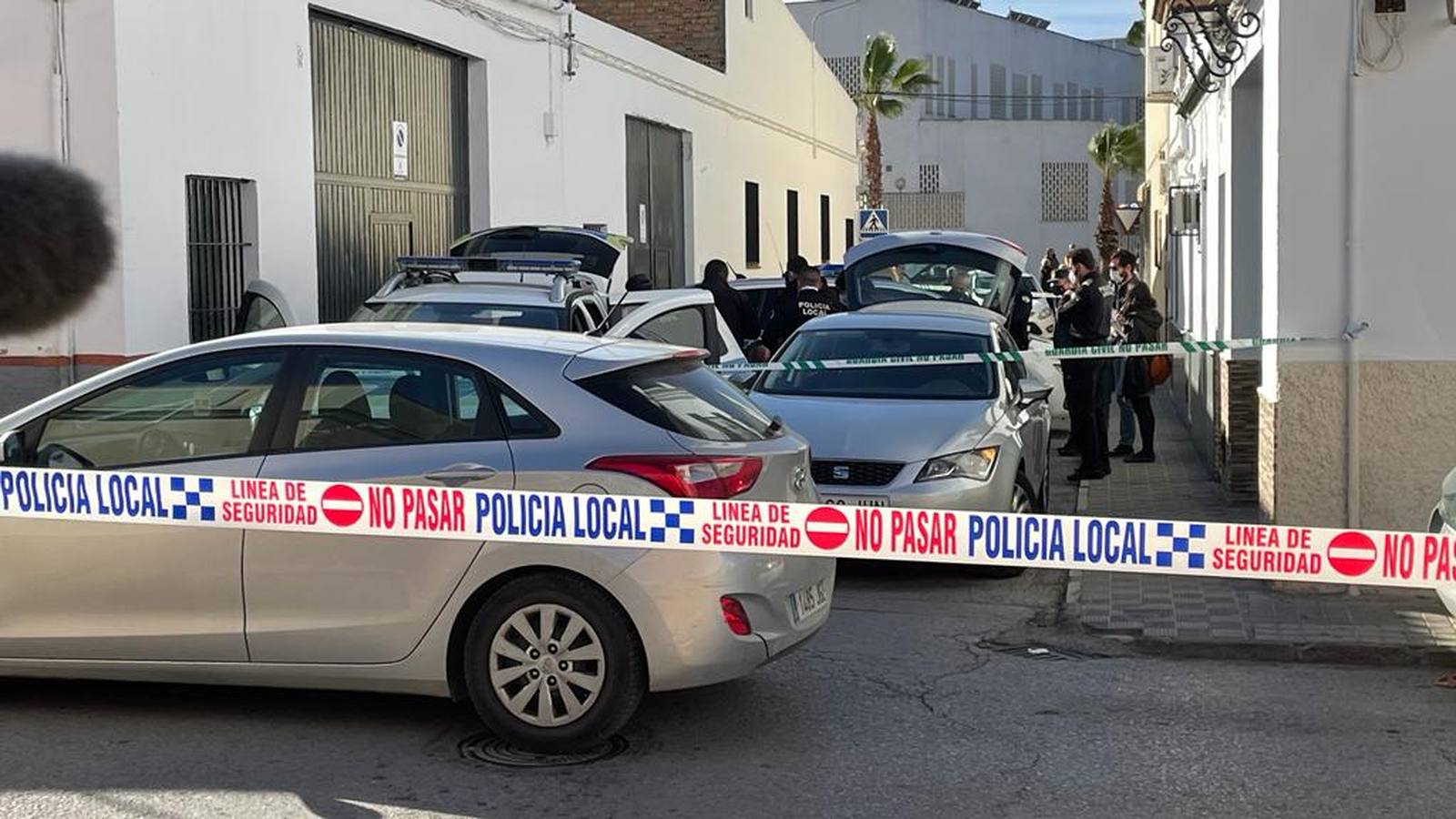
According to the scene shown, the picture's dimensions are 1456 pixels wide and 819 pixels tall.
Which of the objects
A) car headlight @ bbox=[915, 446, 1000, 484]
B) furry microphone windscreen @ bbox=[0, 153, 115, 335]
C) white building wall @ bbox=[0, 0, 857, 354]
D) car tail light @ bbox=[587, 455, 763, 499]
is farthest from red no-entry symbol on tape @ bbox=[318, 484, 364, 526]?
furry microphone windscreen @ bbox=[0, 153, 115, 335]

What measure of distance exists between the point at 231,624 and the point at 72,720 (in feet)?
2.63

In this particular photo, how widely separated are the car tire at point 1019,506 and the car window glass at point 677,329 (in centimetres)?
249

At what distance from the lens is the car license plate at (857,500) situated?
9.59 metres

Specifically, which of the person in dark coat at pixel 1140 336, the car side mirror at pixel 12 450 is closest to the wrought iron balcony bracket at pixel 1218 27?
the person in dark coat at pixel 1140 336

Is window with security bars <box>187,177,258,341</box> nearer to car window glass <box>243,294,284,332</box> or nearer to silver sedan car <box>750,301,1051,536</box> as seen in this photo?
car window glass <box>243,294,284,332</box>

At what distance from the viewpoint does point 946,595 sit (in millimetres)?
9477

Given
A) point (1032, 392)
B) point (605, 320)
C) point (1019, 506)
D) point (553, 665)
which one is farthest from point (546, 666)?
point (1032, 392)

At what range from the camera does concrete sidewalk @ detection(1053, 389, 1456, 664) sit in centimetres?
784

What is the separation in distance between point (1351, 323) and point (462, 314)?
17.0ft

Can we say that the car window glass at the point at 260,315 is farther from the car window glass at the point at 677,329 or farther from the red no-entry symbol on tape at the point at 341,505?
the red no-entry symbol on tape at the point at 341,505

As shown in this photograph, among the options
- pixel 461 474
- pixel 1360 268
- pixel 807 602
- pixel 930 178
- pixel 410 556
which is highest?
→ pixel 930 178

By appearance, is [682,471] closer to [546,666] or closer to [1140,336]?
[546,666]

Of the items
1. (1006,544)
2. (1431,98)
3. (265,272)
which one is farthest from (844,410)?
(265,272)

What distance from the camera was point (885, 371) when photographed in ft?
36.7
